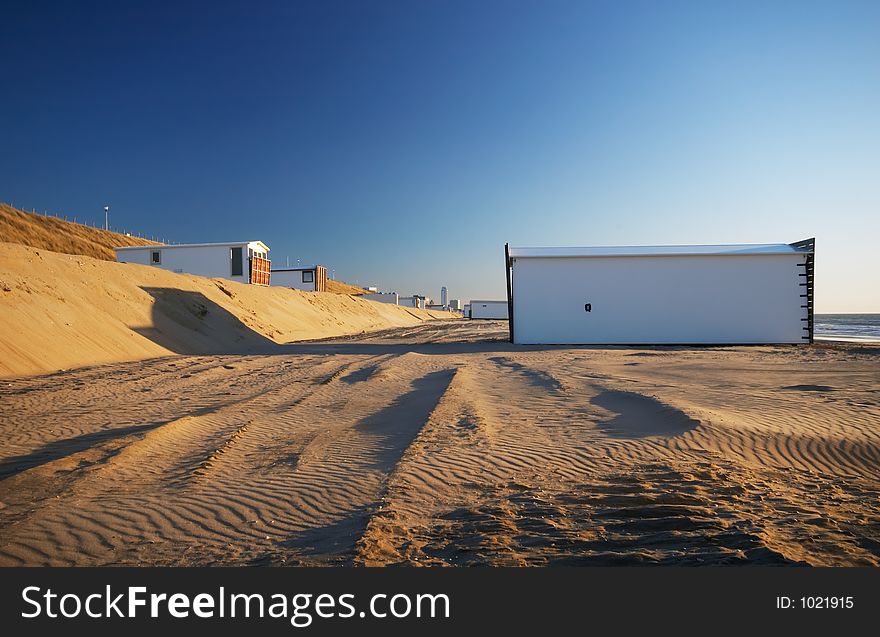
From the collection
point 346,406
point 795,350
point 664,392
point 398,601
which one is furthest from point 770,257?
point 398,601

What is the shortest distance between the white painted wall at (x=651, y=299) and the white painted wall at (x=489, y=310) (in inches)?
2303

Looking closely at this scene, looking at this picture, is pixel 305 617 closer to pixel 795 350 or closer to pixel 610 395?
pixel 610 395

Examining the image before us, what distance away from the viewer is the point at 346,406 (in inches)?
357

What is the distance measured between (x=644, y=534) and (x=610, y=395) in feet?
20.3

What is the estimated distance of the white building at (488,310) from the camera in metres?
81.9

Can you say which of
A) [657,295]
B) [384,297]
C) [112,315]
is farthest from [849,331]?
[384,297]

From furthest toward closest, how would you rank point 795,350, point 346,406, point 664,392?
point 795,350
point 664,392
point 346,406

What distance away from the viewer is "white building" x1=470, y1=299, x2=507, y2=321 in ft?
269

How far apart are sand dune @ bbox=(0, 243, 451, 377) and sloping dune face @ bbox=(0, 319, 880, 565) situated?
4.30 metres

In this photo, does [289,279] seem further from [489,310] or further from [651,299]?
[651,299]

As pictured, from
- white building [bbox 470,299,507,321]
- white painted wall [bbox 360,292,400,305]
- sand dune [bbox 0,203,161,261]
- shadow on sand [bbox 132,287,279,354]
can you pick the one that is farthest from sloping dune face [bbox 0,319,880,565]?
white painted wall [bbox 360,292,400,305]

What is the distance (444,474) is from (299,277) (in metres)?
55.9

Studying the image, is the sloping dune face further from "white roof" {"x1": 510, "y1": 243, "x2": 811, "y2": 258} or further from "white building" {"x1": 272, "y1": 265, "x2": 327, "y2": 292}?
"white building" {"x1": 272, "y1": 265, "x2": 327, "y2": 292}

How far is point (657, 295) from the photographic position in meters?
23.0
